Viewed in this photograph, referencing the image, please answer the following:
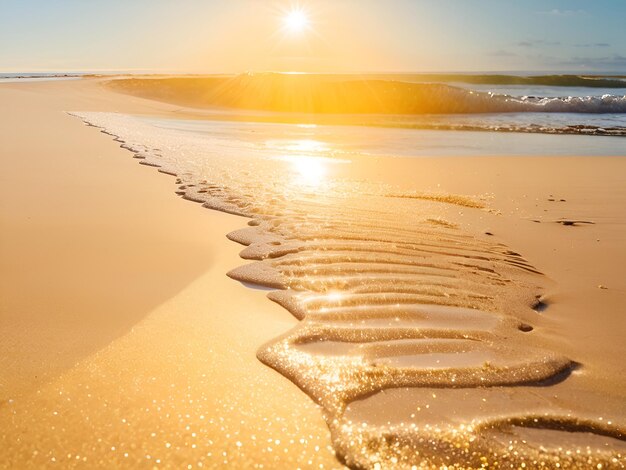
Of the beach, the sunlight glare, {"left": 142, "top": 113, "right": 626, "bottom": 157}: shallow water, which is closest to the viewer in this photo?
the beach

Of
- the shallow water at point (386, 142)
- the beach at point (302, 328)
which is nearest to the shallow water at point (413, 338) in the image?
the beach at point (302, 328)

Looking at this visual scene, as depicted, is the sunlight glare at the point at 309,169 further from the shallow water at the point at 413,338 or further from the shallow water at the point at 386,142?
the shallow water at the point at 413,338

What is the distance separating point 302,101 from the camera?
2191cm

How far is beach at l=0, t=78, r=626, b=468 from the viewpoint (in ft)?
4.96

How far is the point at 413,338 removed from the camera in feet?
6.98

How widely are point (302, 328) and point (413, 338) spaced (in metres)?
0.41

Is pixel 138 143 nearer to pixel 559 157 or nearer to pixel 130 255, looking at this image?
pixel 130 255

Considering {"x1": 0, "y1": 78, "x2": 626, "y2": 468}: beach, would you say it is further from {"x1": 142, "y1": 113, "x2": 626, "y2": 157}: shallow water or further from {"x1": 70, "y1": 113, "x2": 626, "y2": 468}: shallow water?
{"x1": 142, "y1": 113, "x2": 626, "y2": 157}: shallow water

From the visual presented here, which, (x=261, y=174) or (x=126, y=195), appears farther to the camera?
(x=261, y=174)

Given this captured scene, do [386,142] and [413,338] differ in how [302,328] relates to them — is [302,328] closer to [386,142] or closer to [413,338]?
[413,338]

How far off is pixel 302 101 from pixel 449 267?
19.7 meters

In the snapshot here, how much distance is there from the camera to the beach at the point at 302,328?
4.96ft

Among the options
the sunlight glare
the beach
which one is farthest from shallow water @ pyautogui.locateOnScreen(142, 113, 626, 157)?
the beach

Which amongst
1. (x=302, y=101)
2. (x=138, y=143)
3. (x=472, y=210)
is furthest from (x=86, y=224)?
(x=302, y=101)
